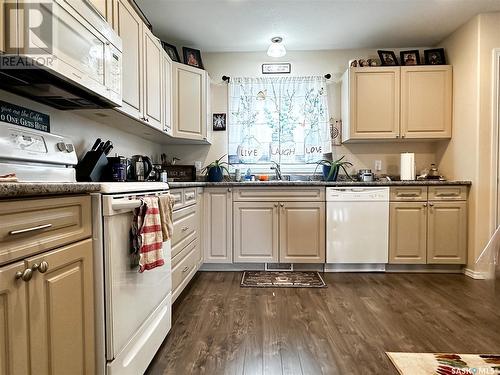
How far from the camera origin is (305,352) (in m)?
1.57

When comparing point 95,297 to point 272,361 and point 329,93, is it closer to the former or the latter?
point 272,361

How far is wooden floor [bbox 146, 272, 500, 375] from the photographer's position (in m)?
1.49

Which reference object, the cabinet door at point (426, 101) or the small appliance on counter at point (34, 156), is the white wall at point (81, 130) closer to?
the small appliance on counter at point (34, 156)

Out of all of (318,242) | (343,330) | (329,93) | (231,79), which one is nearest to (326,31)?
(329,93)

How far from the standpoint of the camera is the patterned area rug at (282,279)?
2615 millimetres

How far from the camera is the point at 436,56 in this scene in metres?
3.34

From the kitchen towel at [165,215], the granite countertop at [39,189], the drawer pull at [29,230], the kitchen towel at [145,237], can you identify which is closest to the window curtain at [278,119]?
the kitchen towel at [165,215]

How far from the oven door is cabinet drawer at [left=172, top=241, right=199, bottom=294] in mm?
531

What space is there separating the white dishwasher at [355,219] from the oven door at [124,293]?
1966mm

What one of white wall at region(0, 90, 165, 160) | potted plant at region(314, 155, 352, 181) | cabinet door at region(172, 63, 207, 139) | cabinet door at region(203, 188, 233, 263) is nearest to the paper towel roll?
potted plant at region(314, 155, 352, 181)

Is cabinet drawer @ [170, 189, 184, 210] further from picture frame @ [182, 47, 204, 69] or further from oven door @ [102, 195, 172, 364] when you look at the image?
picture frame @ [182, 47, 204, 69]

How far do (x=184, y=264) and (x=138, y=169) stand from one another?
82cm

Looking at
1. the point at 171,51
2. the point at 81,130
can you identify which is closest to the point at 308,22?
the point at 171,51

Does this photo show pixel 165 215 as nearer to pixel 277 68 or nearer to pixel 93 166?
pixel 93 166
